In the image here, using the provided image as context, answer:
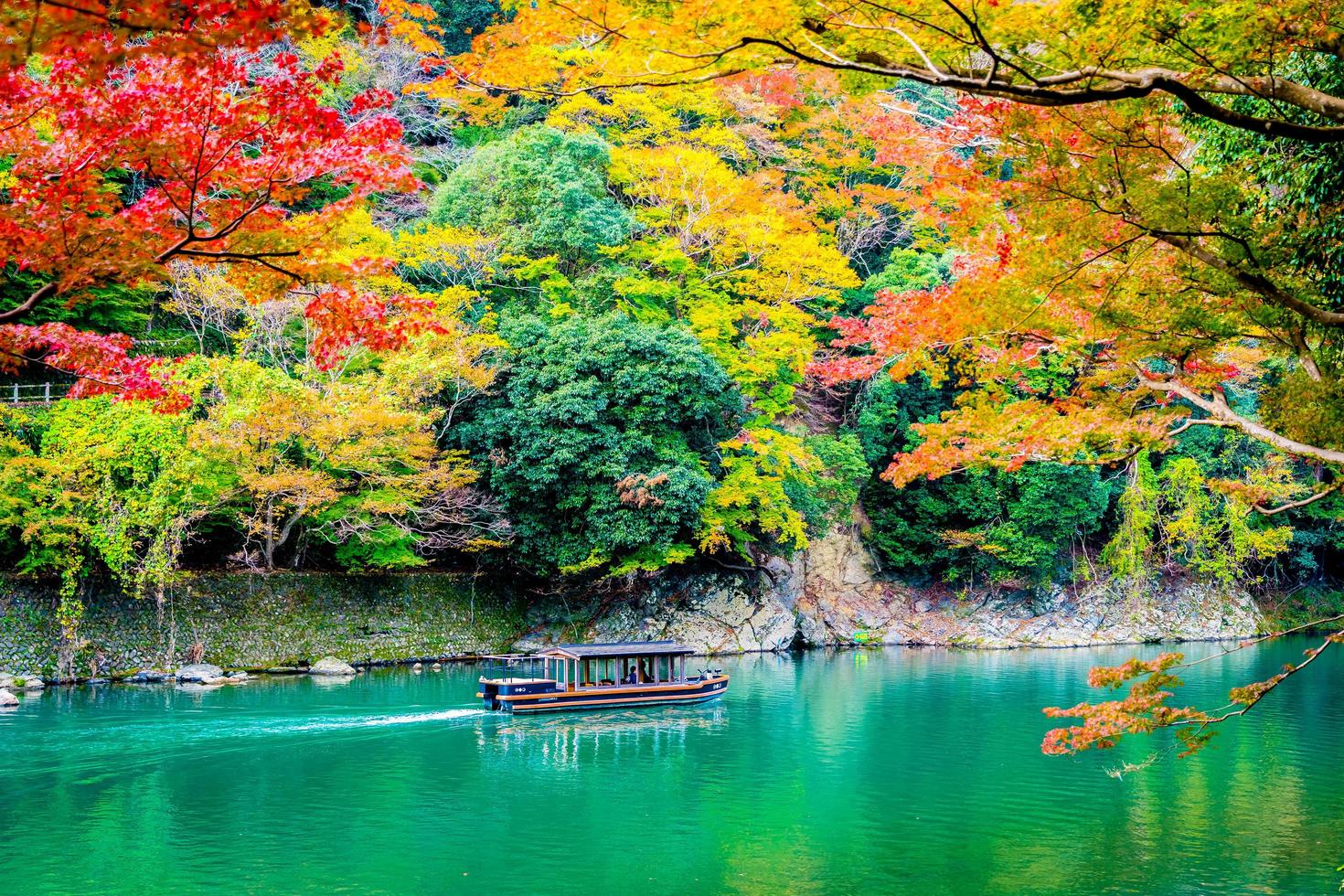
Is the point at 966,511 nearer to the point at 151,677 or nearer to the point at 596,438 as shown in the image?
the point at 596,438

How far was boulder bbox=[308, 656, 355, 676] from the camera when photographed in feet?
71.7

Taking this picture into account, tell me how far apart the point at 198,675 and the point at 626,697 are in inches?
322

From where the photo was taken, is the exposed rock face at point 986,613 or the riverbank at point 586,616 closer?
the riverbank at point 586,616

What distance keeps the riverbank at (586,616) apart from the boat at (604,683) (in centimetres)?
501

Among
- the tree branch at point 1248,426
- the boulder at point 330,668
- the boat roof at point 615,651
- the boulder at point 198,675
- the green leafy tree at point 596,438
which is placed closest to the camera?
the tree branch at point 1248,426

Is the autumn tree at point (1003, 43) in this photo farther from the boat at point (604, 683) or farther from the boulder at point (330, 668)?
the boulder at point (330, 668)

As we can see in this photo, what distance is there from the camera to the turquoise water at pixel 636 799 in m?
9.75

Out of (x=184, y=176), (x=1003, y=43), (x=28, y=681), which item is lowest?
(x=28, y=681)

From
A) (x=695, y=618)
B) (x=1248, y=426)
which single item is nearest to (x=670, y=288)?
(x=695, y=618)

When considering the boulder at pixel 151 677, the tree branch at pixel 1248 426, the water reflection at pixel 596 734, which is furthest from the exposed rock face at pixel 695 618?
the tree branch at pixel 1248 426

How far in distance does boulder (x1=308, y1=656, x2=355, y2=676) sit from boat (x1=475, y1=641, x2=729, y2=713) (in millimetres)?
4003

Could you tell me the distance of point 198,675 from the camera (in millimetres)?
20109

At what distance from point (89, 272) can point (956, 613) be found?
2821cm

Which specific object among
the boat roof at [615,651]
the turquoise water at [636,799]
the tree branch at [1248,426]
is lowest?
the turquoise water at [636,799]
